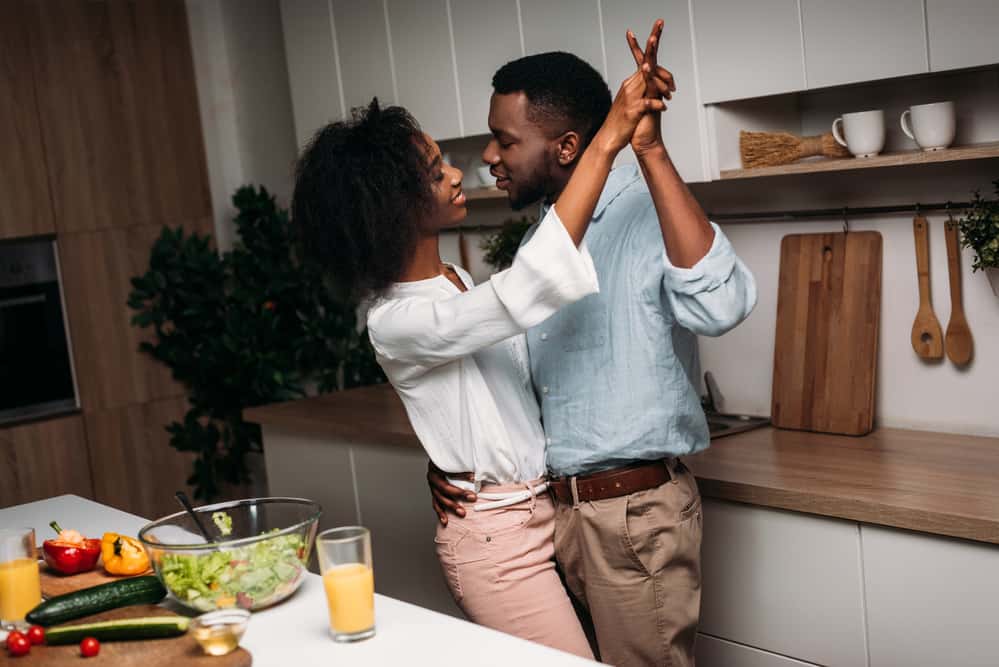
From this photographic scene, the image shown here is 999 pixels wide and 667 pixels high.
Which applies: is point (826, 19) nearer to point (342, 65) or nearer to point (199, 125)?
point (342, 65)

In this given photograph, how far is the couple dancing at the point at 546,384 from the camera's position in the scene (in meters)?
1.77

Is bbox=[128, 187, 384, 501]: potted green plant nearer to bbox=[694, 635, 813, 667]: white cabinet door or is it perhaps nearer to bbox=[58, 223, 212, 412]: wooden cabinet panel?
bbox=[58, 223, 212, 412]: wooden cabinet panel

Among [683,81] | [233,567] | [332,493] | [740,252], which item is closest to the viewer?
[233,567]

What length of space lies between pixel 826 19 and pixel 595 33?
61 centimetres

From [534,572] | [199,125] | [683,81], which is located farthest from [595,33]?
[199,125]

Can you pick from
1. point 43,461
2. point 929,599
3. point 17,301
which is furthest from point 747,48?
point 43,461

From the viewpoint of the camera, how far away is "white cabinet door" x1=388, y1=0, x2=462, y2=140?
10.3ft

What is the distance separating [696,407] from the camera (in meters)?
1.83

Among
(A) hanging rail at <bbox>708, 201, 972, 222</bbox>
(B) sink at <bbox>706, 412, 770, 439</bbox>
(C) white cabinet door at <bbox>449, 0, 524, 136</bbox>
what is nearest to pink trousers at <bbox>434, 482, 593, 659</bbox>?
(B) sink at <bbox>706, 412, 770, 439</bbox>

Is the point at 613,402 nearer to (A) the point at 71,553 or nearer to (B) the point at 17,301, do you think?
(A) the point at 71,553

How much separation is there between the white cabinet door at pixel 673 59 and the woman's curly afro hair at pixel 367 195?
96 centimetres

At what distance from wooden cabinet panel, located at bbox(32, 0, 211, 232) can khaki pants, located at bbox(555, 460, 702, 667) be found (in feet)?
9.15

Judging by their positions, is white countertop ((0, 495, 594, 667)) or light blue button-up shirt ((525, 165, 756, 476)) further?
light blue button-up shirt ((525, 165, 756, 476))

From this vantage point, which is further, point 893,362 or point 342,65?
point 342,65
